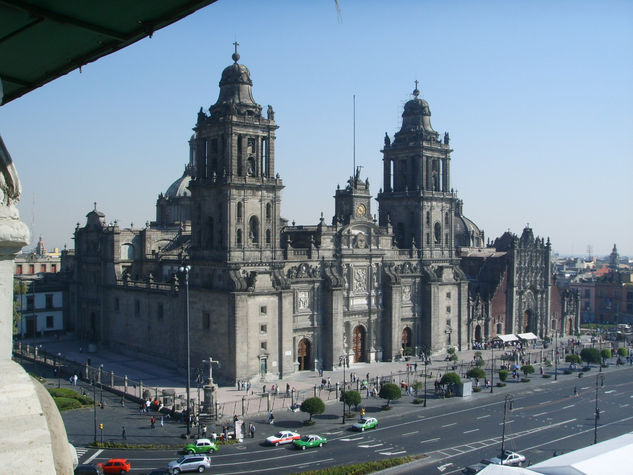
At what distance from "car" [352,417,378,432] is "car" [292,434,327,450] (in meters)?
3.79

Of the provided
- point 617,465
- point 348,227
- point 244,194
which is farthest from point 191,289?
point 617,465

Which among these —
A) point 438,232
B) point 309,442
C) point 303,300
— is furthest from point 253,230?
point 438,232

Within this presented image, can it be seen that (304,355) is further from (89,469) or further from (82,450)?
(89,469)

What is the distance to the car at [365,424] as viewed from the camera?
4447 centimetres

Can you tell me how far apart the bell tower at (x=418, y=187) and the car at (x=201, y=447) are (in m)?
39.9

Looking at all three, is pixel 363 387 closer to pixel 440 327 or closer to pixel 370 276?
pixel 370 276

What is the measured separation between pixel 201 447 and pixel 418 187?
43.8 m

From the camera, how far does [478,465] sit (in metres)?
35.2

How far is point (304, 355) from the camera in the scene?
62.4 meters

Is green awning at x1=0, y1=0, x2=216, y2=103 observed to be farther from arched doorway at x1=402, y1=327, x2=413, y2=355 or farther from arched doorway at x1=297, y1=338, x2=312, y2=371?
arched doorway at x1=402, y1=327, x2=413, y2=355

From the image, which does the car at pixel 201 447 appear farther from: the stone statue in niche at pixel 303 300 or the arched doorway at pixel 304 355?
the stone statue in niche at pixel 303 300

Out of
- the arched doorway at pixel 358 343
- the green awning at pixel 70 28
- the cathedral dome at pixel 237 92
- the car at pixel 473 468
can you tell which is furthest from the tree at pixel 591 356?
the green awning at pixel 70 28

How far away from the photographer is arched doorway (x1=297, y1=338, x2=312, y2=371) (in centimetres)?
6197

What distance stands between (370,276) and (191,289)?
18.8 meters
